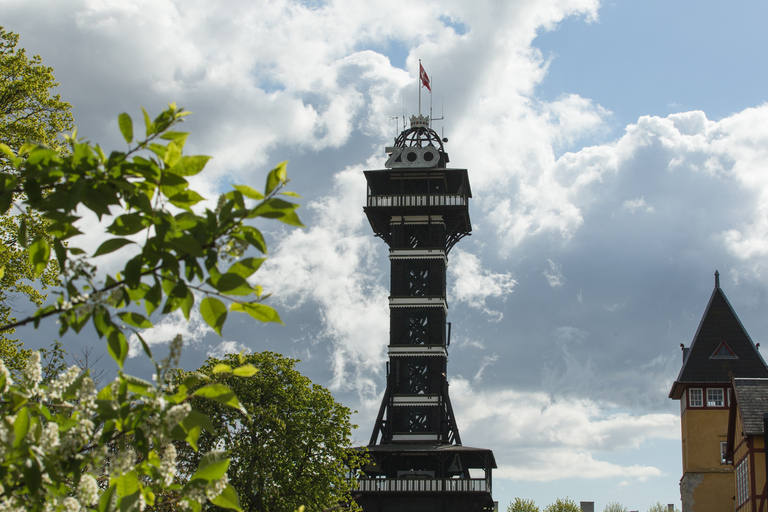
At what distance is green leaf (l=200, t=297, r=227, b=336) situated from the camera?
4004mm

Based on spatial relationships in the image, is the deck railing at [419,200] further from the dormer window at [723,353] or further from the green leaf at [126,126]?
the green leaf at [126,126]

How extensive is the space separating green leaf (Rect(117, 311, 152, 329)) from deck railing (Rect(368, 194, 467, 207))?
5215 cm

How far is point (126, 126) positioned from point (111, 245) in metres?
0.63

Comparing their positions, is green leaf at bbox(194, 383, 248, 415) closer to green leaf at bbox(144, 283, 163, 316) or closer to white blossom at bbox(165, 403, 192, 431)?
white blossom at bbox(165, 403, 192, 431)

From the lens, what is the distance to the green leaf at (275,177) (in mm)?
Answer: 4000

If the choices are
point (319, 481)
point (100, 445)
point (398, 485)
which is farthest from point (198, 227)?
point (398, 485)

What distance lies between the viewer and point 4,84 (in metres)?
25.2

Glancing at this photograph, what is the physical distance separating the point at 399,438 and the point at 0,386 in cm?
4997

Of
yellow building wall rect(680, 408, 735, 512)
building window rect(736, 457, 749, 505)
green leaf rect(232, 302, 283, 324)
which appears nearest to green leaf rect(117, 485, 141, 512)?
green leaf rect(232, 302, 283, 324)

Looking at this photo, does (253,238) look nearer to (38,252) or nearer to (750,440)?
(38,252)

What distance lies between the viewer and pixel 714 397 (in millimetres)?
53438

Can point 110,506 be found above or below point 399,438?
below

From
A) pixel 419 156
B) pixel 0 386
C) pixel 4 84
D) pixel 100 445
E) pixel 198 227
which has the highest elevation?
pixel 419 156

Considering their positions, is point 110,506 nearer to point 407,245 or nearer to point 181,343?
point 181,343
